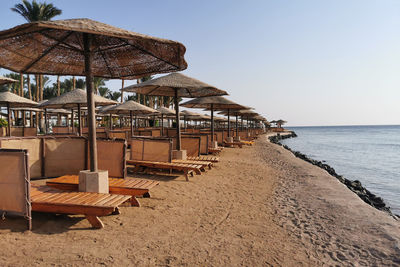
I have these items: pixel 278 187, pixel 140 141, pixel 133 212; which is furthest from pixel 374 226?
pixel 140 141

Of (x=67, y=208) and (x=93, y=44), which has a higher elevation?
(x=93, y=44)

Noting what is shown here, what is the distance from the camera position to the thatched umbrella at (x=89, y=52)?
373 centimetres

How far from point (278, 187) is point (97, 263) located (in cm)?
563

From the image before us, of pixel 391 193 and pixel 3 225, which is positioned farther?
pixel 391 193

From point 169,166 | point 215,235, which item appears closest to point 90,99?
point 215,235

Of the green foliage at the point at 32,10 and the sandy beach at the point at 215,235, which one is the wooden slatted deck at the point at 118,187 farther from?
the green foliage at the point at 32,10

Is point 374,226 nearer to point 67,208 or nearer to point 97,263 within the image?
point 97,263

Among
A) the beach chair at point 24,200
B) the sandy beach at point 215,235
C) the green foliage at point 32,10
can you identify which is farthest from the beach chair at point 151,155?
the green foliage at point 32,10

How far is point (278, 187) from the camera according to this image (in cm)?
741

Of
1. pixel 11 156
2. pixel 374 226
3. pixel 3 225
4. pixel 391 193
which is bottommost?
pixel 391 193

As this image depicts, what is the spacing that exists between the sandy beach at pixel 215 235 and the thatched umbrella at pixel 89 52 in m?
1.32

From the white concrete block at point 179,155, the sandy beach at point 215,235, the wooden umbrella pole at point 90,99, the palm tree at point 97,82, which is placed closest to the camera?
the sandy beach at point 215,235

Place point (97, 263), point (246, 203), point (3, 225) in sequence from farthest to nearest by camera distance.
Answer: point (246, 203) → point (3, 225) → point (97, 263)

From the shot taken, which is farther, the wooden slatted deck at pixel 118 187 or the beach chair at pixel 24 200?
the wooden slatted deck at pixel 118 187
